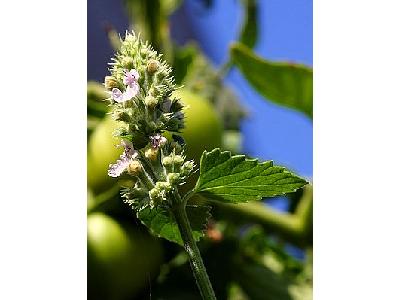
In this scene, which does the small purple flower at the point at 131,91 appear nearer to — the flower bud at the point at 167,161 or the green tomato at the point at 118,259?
the flower bud at the point at 167,161

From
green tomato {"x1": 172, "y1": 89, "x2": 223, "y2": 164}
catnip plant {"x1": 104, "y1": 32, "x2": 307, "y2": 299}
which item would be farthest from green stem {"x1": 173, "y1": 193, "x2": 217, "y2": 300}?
green tomato {"x1": 172, "y1": 89, "x2": 223, "y2": 164}

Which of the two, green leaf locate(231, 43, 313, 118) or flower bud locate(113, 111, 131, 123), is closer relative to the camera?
flower bud locate(113, 111, 131, 123)

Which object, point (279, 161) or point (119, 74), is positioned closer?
point (119, 74)

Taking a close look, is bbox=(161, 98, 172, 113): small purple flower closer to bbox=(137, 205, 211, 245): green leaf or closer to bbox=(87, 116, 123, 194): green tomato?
bbox=(137, 205, 211, 245): green leaf

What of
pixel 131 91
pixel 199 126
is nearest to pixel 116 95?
pixel 131 91

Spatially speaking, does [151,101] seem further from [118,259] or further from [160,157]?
[118,259]
